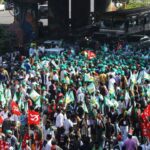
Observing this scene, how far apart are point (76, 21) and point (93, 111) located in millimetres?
27849

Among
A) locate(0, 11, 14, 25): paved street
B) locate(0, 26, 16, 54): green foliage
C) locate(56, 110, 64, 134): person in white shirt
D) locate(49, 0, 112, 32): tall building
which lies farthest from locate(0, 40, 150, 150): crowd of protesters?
locate(0, 11, 14, 25): paved street

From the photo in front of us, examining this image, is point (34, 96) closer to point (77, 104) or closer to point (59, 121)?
point (77, 104)

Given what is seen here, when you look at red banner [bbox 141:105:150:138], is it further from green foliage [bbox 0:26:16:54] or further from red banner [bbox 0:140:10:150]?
green foliage [bbox 0:26:16:54]

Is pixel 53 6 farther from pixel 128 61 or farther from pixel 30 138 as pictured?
pixel 30 138

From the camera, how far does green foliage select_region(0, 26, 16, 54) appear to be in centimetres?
3172

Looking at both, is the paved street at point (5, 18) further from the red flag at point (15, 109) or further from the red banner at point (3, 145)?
the red banner at point (3, 145)

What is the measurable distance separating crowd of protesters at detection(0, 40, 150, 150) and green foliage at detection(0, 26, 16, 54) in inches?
378

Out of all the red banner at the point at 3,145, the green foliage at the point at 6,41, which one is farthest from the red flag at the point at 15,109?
the green foliage at the point at 6,41

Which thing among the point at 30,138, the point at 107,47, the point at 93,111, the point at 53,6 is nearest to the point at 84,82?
the point at 93,111

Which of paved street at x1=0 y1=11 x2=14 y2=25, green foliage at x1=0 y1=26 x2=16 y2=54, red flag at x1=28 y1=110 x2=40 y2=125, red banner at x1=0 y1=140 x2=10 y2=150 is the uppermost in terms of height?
red flag at x1=28 y1=110 x2=40 y2=125

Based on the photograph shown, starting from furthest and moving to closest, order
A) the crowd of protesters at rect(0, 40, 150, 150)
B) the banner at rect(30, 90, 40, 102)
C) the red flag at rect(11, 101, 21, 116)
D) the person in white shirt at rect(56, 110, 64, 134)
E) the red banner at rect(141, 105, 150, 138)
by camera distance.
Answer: the banner at rect(30, 90, 40, 102)
the red flag at rect(11, 101, 21, 116)
the person in white shirt at rect(56, 110, 64, 134)
the red banner at rect(141, 105, 150, 138)
the crowd of protesters at rect(0, 40, 150, 150)

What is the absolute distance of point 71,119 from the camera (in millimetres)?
15711

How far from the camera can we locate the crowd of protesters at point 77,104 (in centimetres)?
1460

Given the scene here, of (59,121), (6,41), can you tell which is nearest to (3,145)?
(59,121)
